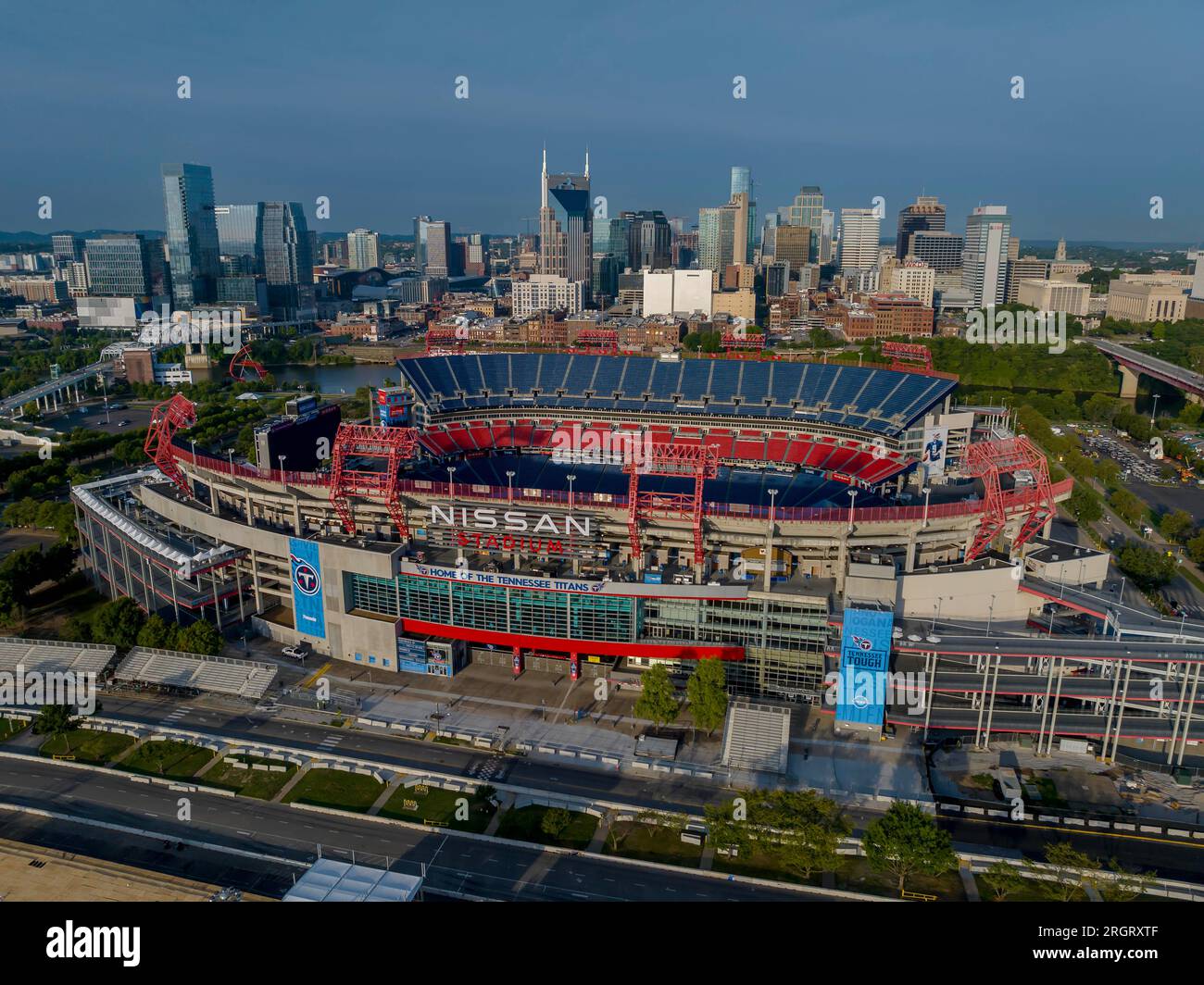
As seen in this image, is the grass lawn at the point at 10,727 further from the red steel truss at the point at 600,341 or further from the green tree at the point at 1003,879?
the red steel truss at the point at 600,341

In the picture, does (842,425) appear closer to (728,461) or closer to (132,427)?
(728,461)

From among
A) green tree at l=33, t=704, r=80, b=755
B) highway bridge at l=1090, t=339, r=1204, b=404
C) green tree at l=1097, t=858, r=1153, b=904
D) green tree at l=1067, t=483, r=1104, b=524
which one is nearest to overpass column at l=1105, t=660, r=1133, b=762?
green tree at l=1097, t=858, r=1153, b=904

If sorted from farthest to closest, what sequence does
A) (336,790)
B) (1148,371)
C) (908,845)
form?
(1148,371) < (336,790) < (908,845)

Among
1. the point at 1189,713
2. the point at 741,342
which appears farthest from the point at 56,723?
the point at 741,342

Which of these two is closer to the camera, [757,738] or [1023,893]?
[1023,893]

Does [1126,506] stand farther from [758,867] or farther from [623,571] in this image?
[758,867]

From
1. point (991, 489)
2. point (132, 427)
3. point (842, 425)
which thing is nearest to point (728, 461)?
point (842, 425)

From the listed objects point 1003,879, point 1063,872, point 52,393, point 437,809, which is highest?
point 52,393
